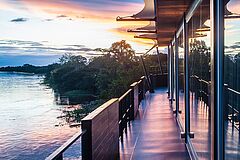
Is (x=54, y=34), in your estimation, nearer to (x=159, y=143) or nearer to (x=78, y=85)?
(x=78, y=85)

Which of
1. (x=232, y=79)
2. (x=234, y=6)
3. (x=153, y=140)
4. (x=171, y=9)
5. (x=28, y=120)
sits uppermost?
(x=171, y=9)

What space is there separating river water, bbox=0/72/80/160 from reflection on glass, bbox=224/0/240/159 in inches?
443

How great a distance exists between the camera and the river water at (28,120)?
17.7 m

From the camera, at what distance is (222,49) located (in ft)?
9.20

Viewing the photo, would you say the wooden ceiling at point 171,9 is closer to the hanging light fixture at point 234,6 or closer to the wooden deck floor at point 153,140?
the wooden deck floor at point 153,140

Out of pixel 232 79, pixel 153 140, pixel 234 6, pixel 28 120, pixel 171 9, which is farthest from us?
pixel 28 120

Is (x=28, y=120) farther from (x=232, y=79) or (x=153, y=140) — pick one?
(x=232, y=79)

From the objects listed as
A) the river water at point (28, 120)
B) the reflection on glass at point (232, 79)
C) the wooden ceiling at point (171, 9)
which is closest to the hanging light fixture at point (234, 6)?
the reflection on glass at point (232, 79)

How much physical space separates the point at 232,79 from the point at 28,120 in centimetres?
2303

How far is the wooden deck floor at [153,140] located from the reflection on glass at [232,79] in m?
2.99

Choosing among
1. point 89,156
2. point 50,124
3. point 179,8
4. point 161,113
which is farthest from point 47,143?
point 89,156

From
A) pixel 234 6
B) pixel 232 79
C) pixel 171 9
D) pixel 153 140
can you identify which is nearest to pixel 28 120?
pixel 153 140

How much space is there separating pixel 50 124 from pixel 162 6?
20.0 meters

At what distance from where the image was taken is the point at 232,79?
8.07ft
